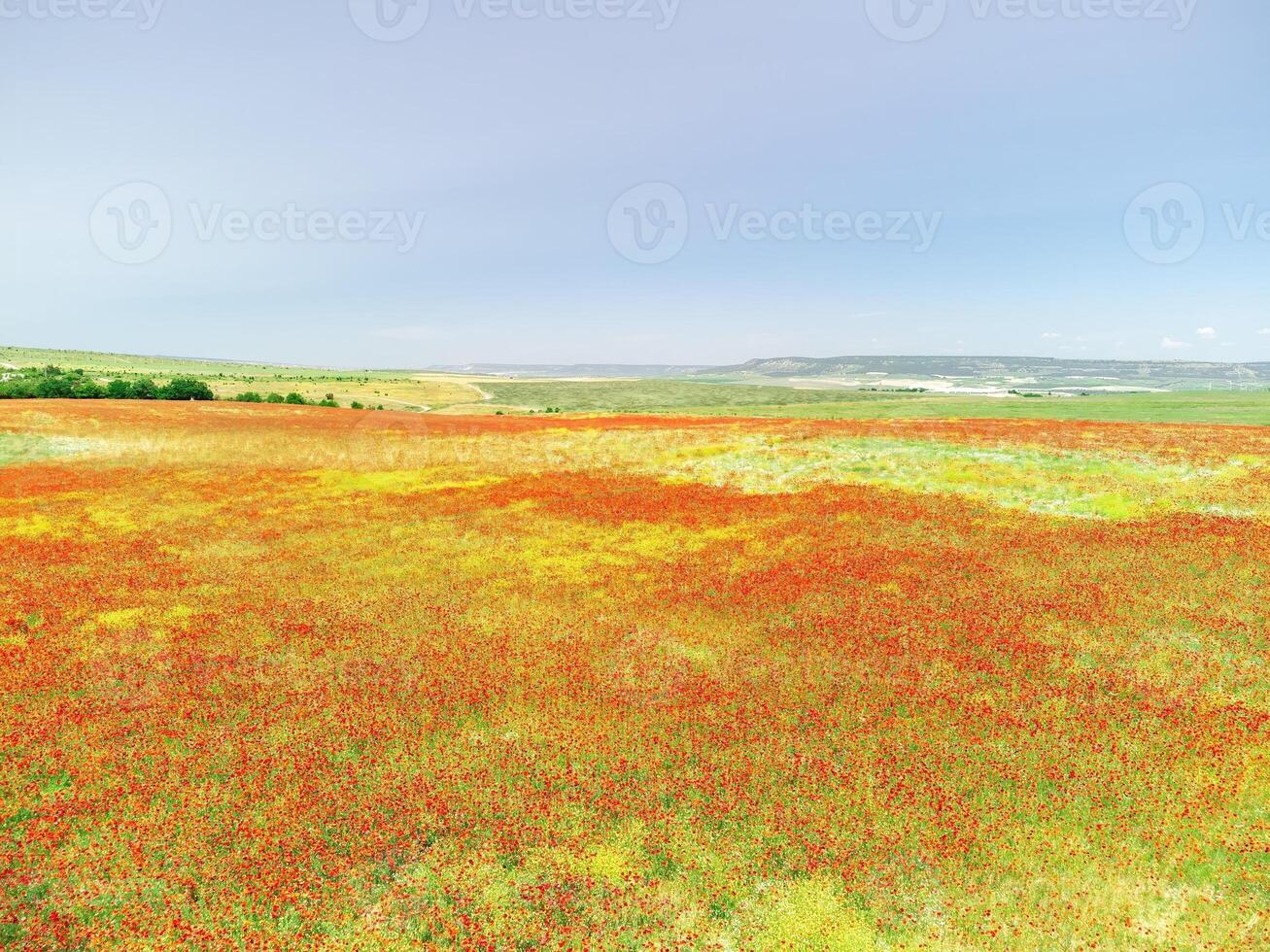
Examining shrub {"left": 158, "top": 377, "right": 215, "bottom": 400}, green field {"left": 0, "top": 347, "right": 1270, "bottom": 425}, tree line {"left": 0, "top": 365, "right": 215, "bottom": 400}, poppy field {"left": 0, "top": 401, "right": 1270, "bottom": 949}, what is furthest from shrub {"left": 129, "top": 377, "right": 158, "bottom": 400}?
poppy field {"left": 0, "top": 401, "right": 1270, "bottom": 949}

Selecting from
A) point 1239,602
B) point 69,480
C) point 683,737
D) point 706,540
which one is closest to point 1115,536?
point 1239,602

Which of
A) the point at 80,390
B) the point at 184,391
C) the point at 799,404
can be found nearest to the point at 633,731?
the point at 80,390

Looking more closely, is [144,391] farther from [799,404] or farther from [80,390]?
[799,404]

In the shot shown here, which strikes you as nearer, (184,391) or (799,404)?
(184,391)

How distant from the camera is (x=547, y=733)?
32.3 ft

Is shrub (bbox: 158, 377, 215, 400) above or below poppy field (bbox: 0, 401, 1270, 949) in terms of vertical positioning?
above

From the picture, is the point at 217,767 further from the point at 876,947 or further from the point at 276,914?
the point at 876,947

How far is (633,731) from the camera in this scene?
9.94m

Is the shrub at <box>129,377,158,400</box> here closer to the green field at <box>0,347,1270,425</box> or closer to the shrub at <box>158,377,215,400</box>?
the shrub at <box>158,377,215,400</box>

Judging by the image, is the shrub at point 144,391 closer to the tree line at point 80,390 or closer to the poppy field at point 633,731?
the tree line at point 80,390

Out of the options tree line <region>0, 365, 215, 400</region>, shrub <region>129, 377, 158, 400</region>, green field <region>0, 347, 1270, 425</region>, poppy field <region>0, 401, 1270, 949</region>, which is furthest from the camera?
green field <region>0, 347, 1270, 425</region>

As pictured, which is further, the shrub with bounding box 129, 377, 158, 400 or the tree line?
the shrub with bounding box 129, 377, 158, 400

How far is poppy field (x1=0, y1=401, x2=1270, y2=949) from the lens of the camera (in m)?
6.80

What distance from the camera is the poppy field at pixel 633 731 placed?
6.80 meters
